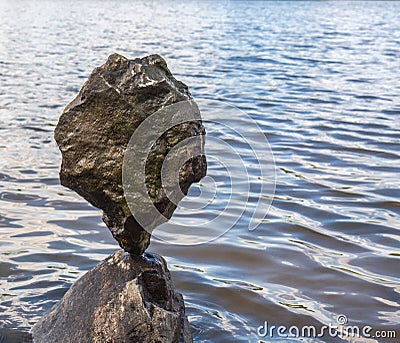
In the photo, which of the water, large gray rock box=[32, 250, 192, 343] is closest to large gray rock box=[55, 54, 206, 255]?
large gray rock box=[32, 250, 192, 343]

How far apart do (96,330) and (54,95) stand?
28.6 ft

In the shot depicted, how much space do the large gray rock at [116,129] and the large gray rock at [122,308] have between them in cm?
35

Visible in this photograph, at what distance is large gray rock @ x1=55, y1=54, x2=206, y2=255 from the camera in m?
3.14

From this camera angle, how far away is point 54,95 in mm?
11414

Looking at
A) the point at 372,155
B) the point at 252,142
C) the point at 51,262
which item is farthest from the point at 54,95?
the point at 51,262

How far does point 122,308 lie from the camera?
10.5 ft

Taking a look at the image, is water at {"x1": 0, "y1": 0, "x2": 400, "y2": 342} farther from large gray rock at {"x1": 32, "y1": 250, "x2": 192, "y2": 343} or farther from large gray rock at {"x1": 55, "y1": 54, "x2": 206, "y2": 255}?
large gray rock at {"x1": 55, "y1": 54, "x2": 206, "y2": 255}

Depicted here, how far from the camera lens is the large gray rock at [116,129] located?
3.14m

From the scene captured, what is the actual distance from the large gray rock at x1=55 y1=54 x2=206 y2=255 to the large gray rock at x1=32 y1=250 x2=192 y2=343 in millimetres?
345

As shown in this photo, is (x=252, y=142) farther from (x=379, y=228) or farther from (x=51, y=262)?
(x=51, y=262)

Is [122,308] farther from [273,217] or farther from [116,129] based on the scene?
[273,217]

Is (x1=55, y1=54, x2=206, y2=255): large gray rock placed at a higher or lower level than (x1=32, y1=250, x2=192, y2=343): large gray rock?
higher

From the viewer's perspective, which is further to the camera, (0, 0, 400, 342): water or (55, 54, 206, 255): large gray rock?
(0, 0, 400, 342): water

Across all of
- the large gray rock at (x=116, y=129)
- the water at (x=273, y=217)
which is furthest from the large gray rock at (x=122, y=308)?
→ the water at (x=273, y=217)
